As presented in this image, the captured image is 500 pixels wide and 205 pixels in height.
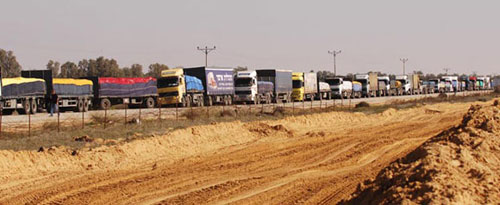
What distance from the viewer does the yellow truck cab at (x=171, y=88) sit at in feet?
167

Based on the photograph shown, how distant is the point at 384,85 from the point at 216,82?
42.5 meters

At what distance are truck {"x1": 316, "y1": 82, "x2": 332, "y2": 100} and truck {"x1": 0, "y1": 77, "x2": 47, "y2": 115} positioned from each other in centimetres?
3593

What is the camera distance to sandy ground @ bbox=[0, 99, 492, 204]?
1348cm

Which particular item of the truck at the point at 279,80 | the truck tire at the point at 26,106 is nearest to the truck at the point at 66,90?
the truck tire at the point at 26,106

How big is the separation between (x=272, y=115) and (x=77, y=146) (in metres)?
17.5

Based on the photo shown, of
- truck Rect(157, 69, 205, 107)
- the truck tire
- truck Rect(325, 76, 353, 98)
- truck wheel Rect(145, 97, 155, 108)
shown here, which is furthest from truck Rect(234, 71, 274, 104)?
the truck tire

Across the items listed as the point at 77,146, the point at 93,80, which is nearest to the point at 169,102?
the point at 93,80

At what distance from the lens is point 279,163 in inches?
718

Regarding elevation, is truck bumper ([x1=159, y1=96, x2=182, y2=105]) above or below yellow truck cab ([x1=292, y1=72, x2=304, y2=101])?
below

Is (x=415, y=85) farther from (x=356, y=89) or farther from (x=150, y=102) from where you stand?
(x=150, y=102)

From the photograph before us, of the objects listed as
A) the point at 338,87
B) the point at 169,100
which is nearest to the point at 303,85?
the point at 338,87

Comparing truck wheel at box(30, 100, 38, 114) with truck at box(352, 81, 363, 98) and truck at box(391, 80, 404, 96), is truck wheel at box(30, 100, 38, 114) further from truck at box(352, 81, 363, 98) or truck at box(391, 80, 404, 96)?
truck at box(391, 80, 404, 96)

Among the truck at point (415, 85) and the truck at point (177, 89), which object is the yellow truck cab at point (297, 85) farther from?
the truck at point (415, 85)

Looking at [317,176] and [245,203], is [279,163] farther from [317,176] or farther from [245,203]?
[245,203]
